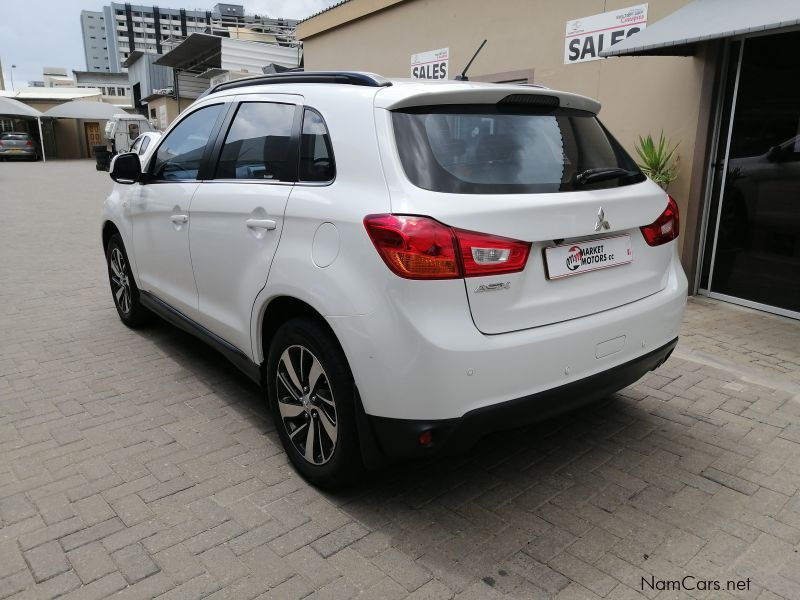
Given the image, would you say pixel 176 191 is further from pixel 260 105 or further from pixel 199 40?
pixel 199 40

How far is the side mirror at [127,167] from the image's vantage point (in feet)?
14.1

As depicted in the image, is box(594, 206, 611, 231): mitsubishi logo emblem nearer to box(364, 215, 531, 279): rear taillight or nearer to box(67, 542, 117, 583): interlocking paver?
box(364, 215, 531, 279): rear taillight

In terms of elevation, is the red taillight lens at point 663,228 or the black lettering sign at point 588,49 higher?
the black lettering sign at point 588,49

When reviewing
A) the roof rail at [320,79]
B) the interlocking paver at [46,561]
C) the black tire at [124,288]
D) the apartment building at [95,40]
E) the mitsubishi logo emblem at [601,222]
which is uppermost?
the apartment building at [95,40]

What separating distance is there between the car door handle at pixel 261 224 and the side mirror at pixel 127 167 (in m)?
1.68

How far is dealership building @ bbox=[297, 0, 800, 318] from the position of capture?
5539 mm

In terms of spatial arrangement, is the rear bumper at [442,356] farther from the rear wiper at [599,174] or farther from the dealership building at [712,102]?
the dealership building at [712,102]

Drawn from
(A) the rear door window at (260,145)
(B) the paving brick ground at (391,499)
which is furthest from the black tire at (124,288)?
(A) the rear door window at (260,145)

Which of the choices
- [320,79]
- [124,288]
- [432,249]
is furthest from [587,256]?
[124,288]

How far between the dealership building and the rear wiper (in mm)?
2816

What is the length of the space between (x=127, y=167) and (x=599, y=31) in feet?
17.8

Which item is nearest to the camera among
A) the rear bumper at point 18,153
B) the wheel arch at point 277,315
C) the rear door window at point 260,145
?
the wheel arch at point 277,315

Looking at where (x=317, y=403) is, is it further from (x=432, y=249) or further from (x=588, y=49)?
(x=588, y=49)

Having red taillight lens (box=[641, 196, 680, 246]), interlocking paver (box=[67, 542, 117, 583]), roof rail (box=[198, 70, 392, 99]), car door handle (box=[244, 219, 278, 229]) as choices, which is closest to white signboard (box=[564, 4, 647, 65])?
red taillight lens (box=[641, 196, 680, 246])
